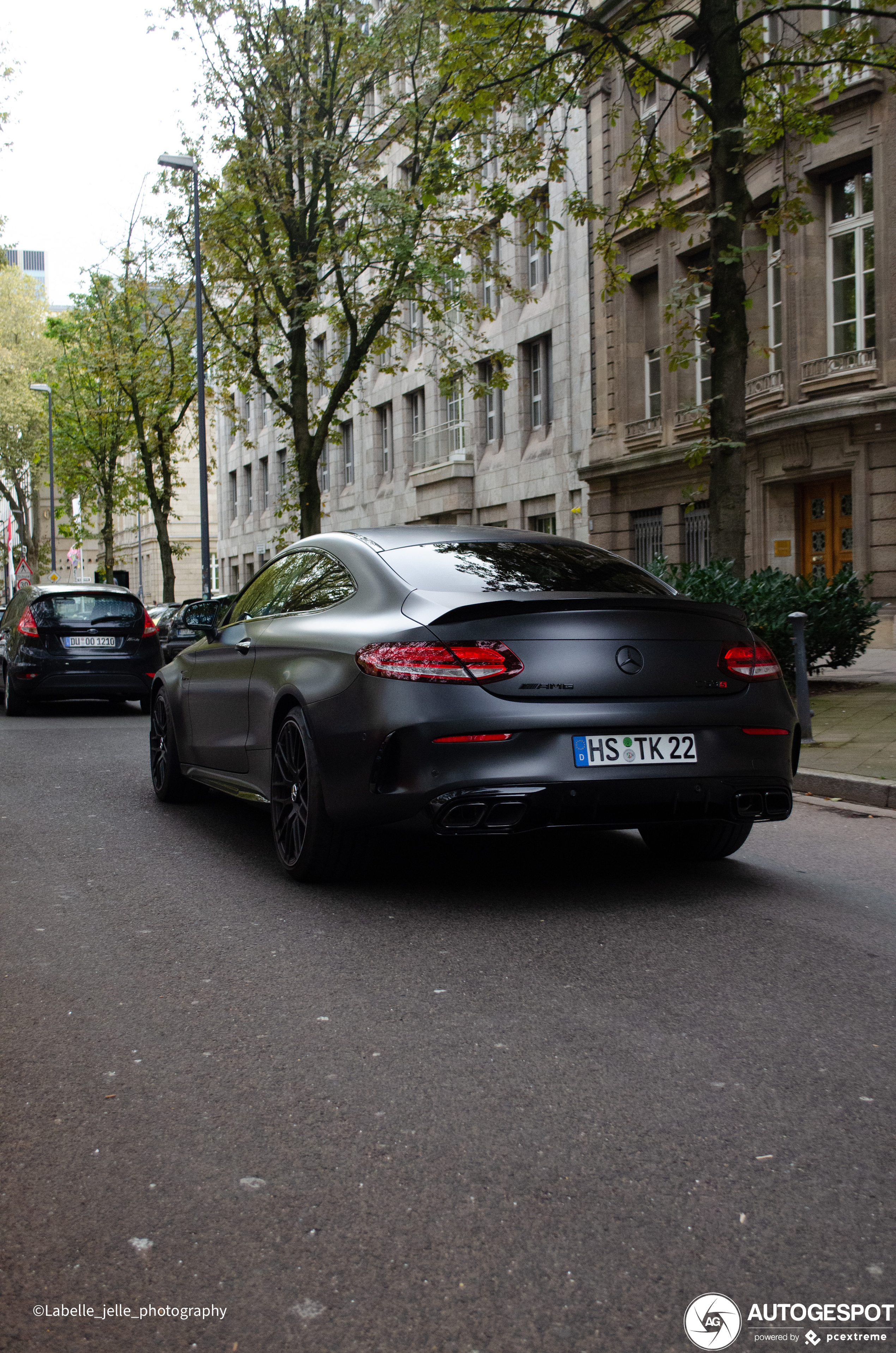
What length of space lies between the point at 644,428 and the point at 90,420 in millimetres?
24228

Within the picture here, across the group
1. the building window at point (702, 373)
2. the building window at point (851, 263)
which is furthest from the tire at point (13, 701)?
the building window at point (702, 373)

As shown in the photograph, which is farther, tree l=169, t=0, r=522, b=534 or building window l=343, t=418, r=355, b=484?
building window l=343, t=418, r=355, b=484

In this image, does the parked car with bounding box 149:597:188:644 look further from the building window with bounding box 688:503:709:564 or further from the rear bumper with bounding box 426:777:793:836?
Result: the rear bumper with bounding box 426:777:793:836

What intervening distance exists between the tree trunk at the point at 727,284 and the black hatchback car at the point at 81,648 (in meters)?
6.76

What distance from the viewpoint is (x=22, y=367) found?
58906 mm

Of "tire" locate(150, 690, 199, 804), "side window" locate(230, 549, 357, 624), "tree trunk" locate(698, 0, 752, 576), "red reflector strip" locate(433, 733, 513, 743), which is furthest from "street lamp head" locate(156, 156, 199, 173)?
"red reflector strip" locate(433, 733, 513, 743)

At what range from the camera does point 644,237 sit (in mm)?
27797

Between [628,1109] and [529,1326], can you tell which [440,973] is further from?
[529,1326]

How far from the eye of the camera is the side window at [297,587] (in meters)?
5.92

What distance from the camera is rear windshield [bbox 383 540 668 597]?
5328mm

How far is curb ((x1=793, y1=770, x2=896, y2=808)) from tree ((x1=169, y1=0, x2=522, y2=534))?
1366cm

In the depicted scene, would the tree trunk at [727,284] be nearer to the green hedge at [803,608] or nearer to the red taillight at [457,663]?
the green hedge at [803,608]

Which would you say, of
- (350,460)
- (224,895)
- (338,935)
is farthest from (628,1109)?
(350,460)

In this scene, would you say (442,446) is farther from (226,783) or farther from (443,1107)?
(443,1107)
